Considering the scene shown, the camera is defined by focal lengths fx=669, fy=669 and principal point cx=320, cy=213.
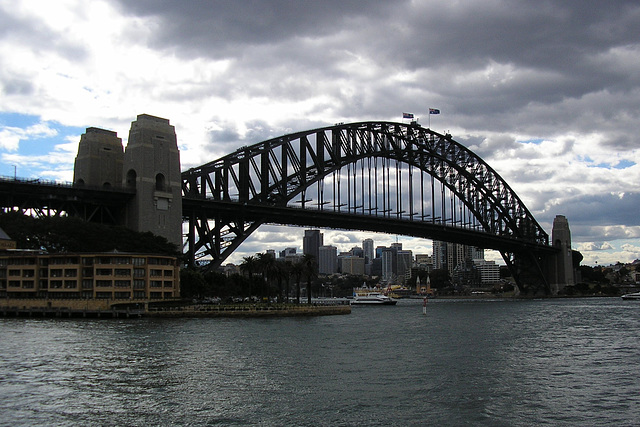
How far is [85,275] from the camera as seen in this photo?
73688 millimetres

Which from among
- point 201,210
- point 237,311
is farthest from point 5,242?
point 237,311

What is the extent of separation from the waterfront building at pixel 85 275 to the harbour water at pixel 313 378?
58.0 feet

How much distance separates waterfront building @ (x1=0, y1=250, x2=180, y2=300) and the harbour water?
1768 cm

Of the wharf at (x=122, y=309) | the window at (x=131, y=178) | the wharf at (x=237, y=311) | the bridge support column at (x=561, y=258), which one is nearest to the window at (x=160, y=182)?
the window at (x=131, y=178)

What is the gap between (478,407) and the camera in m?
26.6

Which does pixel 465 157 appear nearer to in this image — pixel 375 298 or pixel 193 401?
pixel 375 298

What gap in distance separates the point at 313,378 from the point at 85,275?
159 ft

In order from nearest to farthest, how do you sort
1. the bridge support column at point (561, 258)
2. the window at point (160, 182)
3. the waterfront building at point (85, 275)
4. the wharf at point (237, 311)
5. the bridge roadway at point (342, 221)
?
the wharf at point (237, 311) < the waterfront building at point (85, 275) < the window at point (160, 182) < the bridge roadway at point (342, 221) < the bridge support column at point (561, 258)

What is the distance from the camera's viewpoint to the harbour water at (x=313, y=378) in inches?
997

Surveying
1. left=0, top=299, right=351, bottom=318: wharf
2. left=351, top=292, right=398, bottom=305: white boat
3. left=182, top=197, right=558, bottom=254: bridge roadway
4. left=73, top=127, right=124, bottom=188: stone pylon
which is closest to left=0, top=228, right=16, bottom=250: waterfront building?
left=0, top=299, right=351, bottom=318: wharf

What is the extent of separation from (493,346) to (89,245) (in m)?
51.0

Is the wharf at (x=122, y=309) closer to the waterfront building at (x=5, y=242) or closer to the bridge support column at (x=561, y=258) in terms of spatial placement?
the waterfront building at (x=5, y=242)

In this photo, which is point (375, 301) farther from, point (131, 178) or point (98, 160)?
point (98, 160)

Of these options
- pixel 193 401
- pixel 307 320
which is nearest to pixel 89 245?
pixel 307 320
